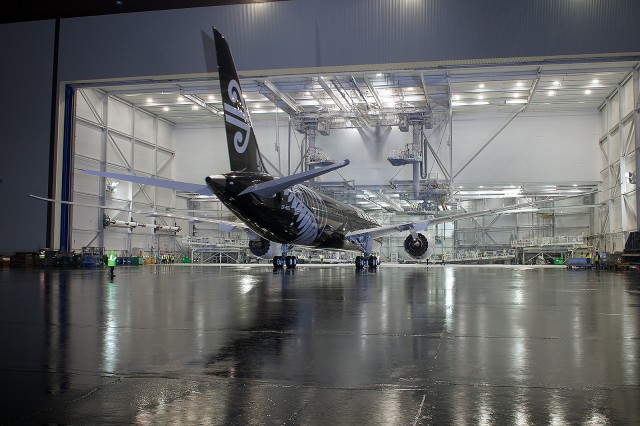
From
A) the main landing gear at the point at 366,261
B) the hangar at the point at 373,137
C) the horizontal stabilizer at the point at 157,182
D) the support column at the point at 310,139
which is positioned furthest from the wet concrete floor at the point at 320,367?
the support column at the point at 310,139

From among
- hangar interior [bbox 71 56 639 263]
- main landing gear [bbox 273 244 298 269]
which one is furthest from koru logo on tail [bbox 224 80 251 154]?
hangar interior [bbox 71 56 639 263]

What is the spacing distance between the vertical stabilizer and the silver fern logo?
2.96m

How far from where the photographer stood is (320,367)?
4199mm

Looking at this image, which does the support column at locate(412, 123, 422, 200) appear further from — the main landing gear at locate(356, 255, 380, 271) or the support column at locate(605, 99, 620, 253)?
the support column at locate(605, 99, 620, 253)

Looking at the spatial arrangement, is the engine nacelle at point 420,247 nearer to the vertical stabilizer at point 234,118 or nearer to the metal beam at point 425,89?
the vertical stabilizer at point 234,118

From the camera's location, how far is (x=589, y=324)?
6.67 m

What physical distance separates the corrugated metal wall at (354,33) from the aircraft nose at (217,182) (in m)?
14.8

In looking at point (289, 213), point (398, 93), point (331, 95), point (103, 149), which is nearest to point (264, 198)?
point (289, 213)

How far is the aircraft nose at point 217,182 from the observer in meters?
16.7

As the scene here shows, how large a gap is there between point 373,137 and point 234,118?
105 feet

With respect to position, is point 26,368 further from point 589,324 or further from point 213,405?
point 589,324

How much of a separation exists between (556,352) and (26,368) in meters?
4.36

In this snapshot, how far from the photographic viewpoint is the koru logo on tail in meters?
16.9

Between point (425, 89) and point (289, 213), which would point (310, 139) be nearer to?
point (425, 89)
